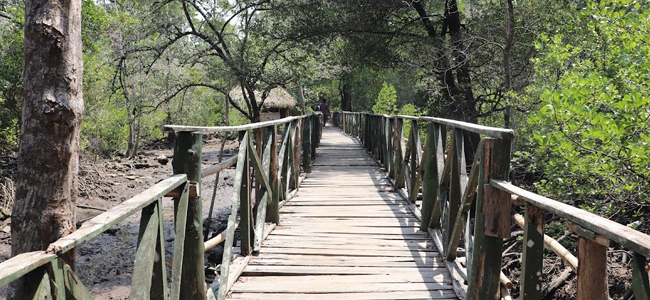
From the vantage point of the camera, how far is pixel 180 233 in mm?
2244

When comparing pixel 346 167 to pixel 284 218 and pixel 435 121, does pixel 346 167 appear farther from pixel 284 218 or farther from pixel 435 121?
pixel 435 121

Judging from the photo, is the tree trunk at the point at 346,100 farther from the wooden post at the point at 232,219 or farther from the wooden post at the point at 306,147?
the wooden post at the point at 232,219

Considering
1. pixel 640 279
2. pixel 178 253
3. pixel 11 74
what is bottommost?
pixel 178 253

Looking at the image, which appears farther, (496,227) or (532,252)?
(496,227)

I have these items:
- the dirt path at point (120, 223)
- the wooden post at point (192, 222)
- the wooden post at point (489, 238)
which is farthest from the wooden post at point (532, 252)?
the dirt path at point (120, 223)

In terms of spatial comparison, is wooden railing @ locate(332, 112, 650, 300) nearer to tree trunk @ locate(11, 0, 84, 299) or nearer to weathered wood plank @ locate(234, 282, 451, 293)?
weathered wood plank @ locate(234, 282, 451, 293)

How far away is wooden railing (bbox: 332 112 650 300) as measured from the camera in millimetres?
1464

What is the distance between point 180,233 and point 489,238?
148 cm

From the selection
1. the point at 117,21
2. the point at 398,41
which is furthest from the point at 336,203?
the point at 117,21

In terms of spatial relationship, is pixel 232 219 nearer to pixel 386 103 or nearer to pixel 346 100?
pixel 386 103

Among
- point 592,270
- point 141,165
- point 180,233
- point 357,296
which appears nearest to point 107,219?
point 180,233

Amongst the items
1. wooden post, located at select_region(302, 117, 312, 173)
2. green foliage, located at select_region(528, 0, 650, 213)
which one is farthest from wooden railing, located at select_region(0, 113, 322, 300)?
wooden post, located at select_region(302, 117, 312, 173)

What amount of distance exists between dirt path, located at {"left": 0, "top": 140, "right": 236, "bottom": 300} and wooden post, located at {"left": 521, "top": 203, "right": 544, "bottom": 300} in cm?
216

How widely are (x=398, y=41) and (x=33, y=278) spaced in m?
13.0
